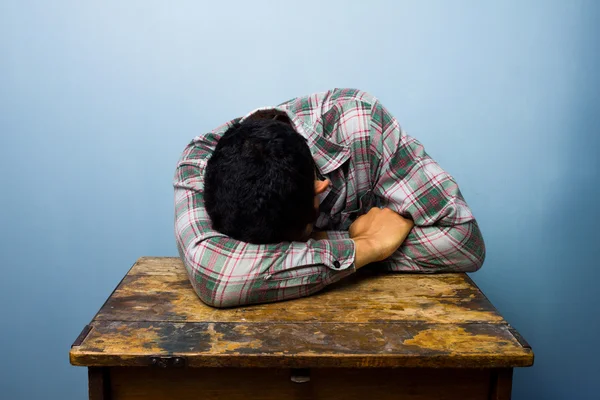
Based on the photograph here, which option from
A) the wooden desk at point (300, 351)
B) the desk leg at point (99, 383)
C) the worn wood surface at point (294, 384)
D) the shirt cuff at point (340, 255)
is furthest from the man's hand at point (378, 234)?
the desk leg at point (99, 383)

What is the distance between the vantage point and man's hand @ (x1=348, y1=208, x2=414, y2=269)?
1.36m

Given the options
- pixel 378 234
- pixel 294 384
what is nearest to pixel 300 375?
pixel 294 384

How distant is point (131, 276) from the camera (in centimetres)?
146

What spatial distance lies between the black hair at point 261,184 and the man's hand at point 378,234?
0.15 metres

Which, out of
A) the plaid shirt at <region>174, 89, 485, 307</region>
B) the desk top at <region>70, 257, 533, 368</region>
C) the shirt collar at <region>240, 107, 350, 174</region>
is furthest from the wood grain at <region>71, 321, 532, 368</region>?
the shirt collar at <region>240, 107, 350, 174</region>

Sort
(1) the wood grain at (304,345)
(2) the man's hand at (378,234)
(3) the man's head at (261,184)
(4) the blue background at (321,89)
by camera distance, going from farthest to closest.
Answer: (4) the blue background at (321,89) < (2) the man's hand at (378,234) < (3) the man's head at (261,184) < (1) the wood grain at (304,345)

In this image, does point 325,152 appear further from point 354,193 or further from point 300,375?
point 300,375

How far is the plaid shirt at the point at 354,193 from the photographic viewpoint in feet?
4.27

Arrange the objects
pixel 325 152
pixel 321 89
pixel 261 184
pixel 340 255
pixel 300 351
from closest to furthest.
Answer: pixel 300 351 < pixel 261 184 < pixel 340 255 < pixel 325 152 < pixel 321 89

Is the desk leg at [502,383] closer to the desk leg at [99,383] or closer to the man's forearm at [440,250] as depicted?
the man's forearm at [440,250]

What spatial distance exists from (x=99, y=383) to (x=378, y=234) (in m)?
0.65

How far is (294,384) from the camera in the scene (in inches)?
A: 44.2

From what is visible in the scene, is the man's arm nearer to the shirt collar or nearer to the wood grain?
the shirt collar

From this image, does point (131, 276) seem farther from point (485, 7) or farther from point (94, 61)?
point (485, 7)
